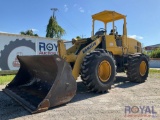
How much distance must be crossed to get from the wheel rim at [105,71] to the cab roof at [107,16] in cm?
273

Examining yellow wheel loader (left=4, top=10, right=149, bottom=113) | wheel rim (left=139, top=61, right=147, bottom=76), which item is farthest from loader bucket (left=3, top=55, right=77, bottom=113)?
wheel rim (left=139, top=61, right=147, bottom=76)

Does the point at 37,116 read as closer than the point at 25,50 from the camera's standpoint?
Yes

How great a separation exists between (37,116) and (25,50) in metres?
10.8

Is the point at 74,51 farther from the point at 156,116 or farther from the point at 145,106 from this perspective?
the point at 156,116

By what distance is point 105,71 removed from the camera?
7.00 metres

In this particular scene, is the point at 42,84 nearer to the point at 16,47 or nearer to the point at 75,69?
the point at 75,69

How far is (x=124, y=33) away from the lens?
915 cm

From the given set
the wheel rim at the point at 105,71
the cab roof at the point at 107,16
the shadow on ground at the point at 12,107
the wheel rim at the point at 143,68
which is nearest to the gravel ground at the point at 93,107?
the shadow on ground at the point at 12,107

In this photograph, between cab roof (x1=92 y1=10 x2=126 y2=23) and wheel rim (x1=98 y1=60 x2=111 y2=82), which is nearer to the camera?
wheel rim (x1=98 y1=60 x2=111 y2=82)

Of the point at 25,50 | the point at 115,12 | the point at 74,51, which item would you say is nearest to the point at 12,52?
the point at 25,50

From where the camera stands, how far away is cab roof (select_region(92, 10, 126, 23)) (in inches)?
347
